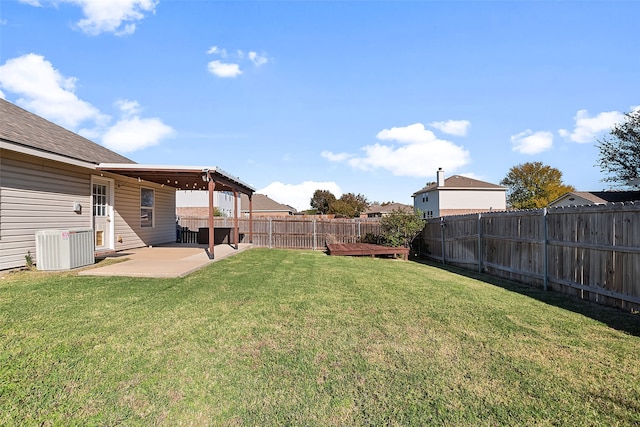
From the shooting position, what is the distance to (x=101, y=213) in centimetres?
998

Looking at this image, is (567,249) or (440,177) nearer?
(567,249)

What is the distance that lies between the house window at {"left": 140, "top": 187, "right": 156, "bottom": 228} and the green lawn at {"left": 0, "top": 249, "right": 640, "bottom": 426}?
22.9ft

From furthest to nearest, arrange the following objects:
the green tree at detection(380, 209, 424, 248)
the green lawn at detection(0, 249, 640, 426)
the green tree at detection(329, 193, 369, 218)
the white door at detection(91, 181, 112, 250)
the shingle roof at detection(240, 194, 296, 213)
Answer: the shingle roof at detection(240, 194, 296, 213), the green tree at detection(329, 193, 369, 218), the green tree at detection(380, 209, 424, 248), the white door at detection(91, 181, 112, 250), the green lawn at detection(0, 249, 640, 426)

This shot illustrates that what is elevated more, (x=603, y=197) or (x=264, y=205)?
(x=264, y=205)

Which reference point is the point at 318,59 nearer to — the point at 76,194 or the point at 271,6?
the point at 271,6

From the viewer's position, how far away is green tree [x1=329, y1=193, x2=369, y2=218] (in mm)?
43219

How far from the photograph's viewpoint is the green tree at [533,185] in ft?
138

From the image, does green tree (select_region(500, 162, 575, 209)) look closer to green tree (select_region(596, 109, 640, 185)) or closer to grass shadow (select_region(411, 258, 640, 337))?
green tree (select_region(596, 109, 640, 185))

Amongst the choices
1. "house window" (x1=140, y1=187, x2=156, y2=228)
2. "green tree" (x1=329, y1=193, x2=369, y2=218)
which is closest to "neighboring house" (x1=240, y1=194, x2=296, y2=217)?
"green tree" (x1=329, y1=193, x2=369, y2=218)

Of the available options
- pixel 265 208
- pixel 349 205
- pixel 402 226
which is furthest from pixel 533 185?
pixel 402 226

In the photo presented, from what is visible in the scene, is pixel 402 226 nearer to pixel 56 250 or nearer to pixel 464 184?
pixel 56 250

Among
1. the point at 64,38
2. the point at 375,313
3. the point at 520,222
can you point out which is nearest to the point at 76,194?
the point at 64,38

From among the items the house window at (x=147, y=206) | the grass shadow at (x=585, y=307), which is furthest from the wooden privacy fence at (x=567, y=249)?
the house window at (x=147, y=206)

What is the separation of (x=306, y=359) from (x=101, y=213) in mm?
9884
